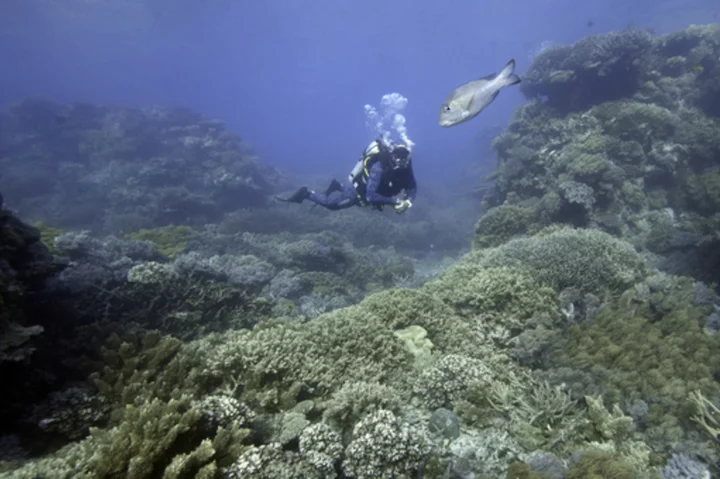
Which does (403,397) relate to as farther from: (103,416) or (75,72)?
(75,72)

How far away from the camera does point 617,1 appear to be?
69.3 meters

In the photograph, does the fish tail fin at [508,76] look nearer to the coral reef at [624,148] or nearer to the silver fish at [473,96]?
the silver fish at [473,96]

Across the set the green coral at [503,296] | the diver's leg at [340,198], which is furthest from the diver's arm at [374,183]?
the green coral at [503,296]

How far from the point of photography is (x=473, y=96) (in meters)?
Answer: 4.27

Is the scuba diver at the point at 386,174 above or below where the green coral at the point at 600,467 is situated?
above

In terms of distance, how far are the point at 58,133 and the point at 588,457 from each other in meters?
39.5

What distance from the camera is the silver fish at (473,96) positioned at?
168 inches

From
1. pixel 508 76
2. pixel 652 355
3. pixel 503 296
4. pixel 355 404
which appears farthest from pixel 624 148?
pixel 355 404

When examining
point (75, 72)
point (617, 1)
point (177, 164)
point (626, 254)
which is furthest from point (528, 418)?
point (75, 72)

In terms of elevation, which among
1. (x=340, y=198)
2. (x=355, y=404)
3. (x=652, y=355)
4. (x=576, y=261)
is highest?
(x=340, y=198)

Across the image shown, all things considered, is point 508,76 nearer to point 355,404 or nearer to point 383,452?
A: point 355,404

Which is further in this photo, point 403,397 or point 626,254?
point 626,254

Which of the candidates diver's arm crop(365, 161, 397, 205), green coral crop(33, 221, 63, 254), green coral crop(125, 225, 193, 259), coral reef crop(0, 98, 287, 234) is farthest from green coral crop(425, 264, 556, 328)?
coral reef crop(0, 98, 287, 234)

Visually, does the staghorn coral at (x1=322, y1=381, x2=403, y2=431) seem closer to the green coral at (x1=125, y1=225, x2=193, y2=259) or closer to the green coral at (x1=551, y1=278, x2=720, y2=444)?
the green coral at (x1=551, y1=278, x2=720, y2=444)
